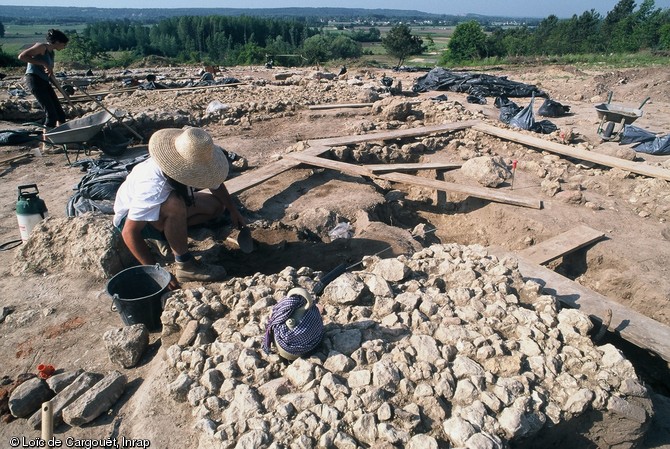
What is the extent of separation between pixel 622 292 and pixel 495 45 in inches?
1598

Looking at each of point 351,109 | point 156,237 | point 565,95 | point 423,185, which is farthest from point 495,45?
point 156,237

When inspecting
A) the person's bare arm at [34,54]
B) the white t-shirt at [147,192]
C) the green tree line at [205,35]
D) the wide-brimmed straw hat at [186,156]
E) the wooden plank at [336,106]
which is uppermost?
the person's bare arm at [34,54]

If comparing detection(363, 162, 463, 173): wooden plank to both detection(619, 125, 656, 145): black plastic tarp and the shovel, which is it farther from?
detection(619, 125, 656, 145): black plastic tarp

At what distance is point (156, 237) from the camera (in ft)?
11.5

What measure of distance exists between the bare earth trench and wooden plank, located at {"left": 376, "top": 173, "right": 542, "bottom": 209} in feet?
0.36

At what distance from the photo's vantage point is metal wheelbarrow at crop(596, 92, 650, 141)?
773 centimetres

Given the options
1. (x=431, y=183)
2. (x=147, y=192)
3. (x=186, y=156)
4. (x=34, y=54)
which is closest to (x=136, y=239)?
(x=147, y=192)

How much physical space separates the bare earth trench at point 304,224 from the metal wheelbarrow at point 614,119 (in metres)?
0.30

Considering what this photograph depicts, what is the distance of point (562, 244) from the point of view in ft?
13.9

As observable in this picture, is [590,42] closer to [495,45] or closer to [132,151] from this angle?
[495,45]

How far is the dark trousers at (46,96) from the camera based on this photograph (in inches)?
256

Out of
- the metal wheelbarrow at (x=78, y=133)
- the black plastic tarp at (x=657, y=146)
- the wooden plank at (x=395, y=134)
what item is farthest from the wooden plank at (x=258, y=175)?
the black plastic tarp at (x=657, y=146)

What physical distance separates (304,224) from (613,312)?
9.64ft

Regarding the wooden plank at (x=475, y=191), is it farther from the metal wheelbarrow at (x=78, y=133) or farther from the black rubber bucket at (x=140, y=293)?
the metal wheelbarrow at (x=78, y=133)
